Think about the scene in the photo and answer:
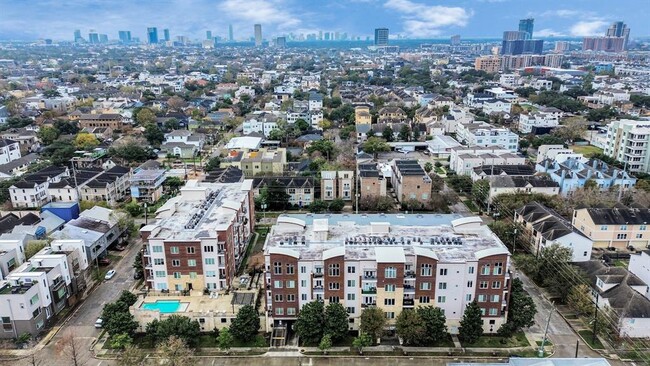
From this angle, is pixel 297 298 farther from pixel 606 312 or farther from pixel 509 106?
pixel 509 106

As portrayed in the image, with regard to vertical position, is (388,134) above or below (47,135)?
below

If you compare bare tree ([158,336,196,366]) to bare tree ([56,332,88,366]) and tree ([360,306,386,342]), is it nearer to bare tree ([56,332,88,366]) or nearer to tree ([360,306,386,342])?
bare tree ([56,332,88,366])

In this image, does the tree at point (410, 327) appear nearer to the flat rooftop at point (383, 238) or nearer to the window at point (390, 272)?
the window at point (390, 272)

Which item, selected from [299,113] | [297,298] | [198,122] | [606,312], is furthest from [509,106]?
[297,298]

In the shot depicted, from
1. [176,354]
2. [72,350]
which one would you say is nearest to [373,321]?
[176,354]

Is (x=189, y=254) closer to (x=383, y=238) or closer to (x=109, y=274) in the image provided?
(x=109, y=274)

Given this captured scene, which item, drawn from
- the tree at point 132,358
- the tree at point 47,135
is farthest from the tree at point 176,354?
the tree at point 47,135
